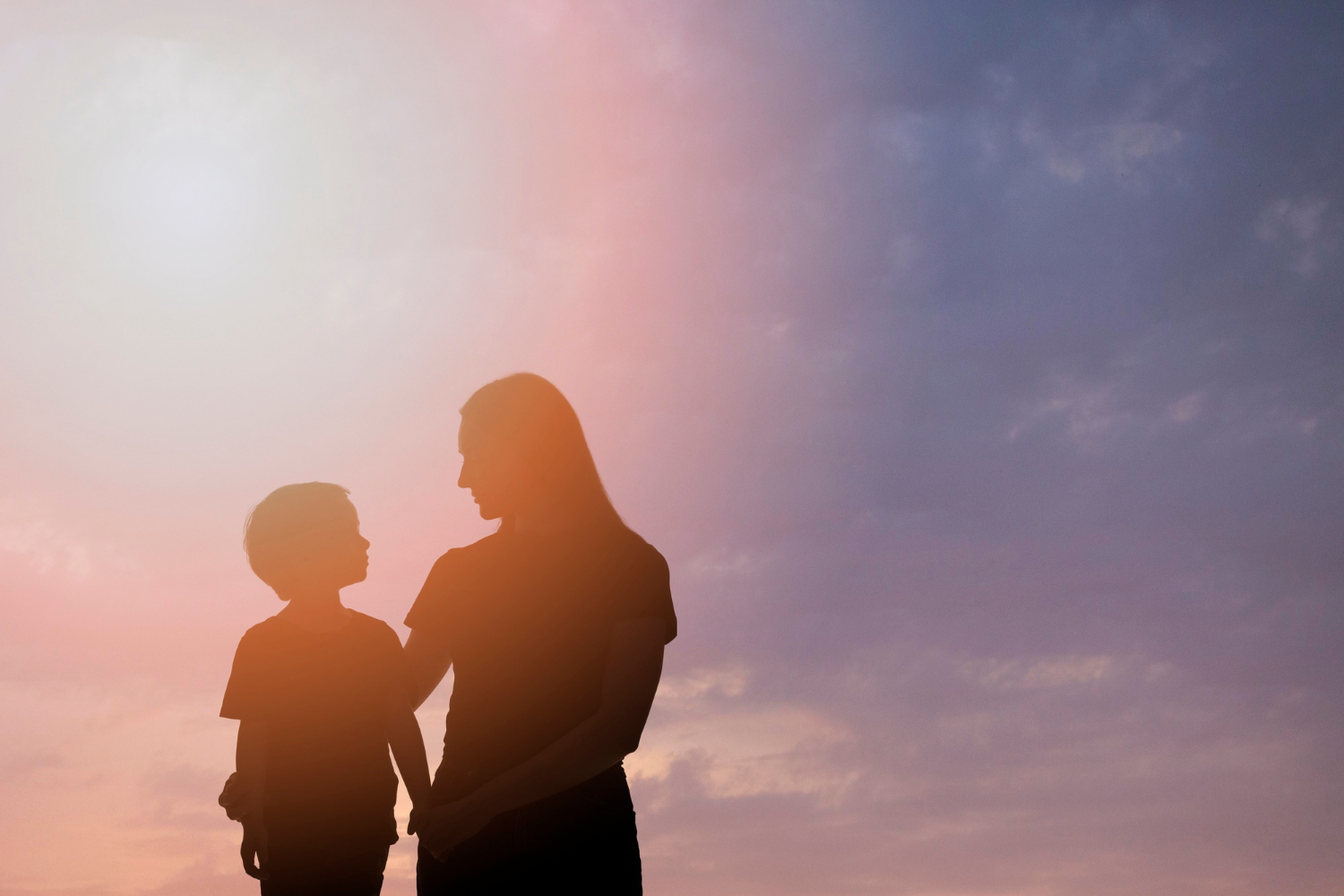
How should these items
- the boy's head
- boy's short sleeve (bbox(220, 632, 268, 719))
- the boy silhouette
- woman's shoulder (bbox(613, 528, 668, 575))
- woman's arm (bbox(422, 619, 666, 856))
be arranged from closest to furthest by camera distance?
woman's arm (bbox(422, 619, 666, 856))
woman's shoulder (bbox(613, 528, 668, 575))
the boy silhouette
boy's short sleeve (bbox(220, 632, 268, 719))
the boy's head

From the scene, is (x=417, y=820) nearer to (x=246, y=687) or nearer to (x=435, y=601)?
(x=435, y=601)

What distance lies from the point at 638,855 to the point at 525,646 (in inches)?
35.1

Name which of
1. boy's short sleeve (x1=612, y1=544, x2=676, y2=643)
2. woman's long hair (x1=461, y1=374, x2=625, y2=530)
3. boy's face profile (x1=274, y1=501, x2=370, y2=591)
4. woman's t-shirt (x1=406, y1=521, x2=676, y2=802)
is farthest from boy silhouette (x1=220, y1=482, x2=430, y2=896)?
boy's short sleeve (x1=612, y1=544, x2=676, y2=643)

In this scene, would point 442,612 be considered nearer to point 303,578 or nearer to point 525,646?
point 525,646

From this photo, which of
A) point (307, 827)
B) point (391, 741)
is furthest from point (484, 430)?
point (307, 827)

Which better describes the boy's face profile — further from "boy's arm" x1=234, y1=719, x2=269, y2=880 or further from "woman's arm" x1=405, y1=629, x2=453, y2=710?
"woman's arm" x1=405, y1=629, x2=453, y2=710

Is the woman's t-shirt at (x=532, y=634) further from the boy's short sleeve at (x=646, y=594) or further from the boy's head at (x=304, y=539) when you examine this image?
the boy's head at (x=304, y=539)

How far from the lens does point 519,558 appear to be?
14.9ft

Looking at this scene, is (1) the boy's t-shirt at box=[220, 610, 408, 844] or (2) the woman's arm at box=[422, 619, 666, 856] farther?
(1) the boy's t-shirt at box=[220, 610, 408, 844]

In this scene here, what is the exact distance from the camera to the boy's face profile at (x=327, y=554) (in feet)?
21.0

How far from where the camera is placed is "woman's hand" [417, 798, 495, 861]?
412 cm

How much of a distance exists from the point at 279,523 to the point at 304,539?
0.17 meters

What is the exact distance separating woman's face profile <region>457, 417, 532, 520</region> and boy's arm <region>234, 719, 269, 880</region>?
240cm

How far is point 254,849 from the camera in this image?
5.88 m
